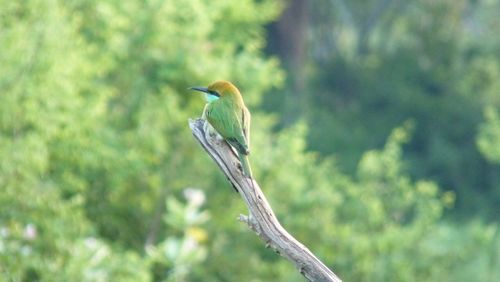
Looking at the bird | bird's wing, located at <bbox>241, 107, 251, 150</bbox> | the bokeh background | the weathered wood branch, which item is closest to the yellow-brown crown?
the bird

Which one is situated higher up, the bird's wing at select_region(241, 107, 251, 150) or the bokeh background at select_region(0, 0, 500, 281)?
the bokeh background at select_region(0, 0, 500, 281)

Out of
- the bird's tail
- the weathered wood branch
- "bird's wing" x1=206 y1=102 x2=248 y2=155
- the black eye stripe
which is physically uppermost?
the black eye stripe

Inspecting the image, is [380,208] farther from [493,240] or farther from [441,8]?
[441,8]

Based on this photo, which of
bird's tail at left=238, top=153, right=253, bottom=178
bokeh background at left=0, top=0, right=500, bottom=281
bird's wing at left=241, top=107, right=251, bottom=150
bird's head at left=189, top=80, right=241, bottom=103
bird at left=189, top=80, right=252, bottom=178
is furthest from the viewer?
bokeh background at left=0, top=0, right=500, bottom=281

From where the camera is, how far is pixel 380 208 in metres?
18.1

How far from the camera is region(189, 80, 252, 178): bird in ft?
21.8

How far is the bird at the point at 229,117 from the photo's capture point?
663cm

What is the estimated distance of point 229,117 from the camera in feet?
23.0

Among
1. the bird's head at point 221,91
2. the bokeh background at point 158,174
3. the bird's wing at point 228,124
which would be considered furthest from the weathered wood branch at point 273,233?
the bokeh background at point 158,174

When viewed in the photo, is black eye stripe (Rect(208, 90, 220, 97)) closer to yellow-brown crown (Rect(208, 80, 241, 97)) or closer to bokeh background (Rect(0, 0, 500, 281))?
yellow-brown crown (Rect(208, 80, 241, 97))

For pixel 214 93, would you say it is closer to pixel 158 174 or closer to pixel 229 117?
pixel 229 117

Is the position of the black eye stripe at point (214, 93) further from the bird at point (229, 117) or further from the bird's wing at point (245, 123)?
the bird's wing at point (245, 123)

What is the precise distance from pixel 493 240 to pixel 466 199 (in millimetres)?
14049

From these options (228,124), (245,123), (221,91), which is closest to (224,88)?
(221,91)
